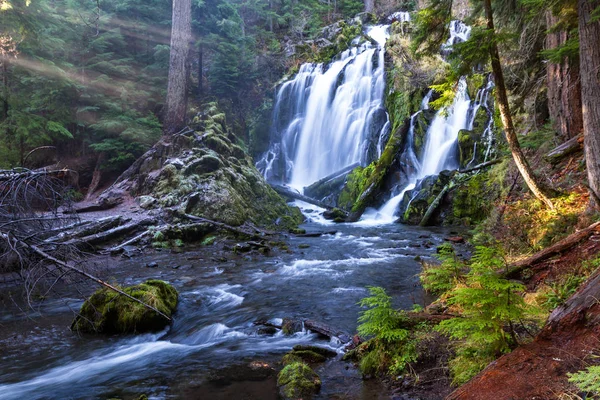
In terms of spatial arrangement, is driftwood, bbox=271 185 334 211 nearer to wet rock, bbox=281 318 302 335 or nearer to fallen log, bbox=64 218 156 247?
fallen log, bbox=64 218 156 247

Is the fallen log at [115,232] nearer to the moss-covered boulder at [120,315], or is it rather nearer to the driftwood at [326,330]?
the moss-covered boulder at [120,315]

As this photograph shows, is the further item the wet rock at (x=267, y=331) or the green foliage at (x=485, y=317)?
the wet rock at (x=267, y=331)

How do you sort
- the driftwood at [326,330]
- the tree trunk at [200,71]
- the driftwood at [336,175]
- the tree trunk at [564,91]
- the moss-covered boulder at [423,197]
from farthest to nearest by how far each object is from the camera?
the tree trunk at [200,71] < the driftwood at [336,175] < the moss-covered boulder at [423,197] < the tree trunk at [564,91] < the driftwood at [326,330]

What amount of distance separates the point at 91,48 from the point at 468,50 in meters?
18.1

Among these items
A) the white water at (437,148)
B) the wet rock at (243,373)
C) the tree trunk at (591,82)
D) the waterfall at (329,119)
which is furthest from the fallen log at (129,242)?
the waterfall at (329,119)

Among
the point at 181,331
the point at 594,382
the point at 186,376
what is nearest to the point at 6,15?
the point at 181,331

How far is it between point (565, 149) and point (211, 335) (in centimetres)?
814

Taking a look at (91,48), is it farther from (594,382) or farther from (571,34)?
(594,382)

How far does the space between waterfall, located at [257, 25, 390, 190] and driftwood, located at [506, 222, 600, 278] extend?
53.4ft

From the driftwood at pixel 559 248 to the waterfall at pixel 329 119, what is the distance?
16.3 meters

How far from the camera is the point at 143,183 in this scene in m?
15.2

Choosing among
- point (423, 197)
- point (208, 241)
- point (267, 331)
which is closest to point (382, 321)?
point (267, 331)

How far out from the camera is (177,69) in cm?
1767

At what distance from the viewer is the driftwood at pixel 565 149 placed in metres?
8.21
